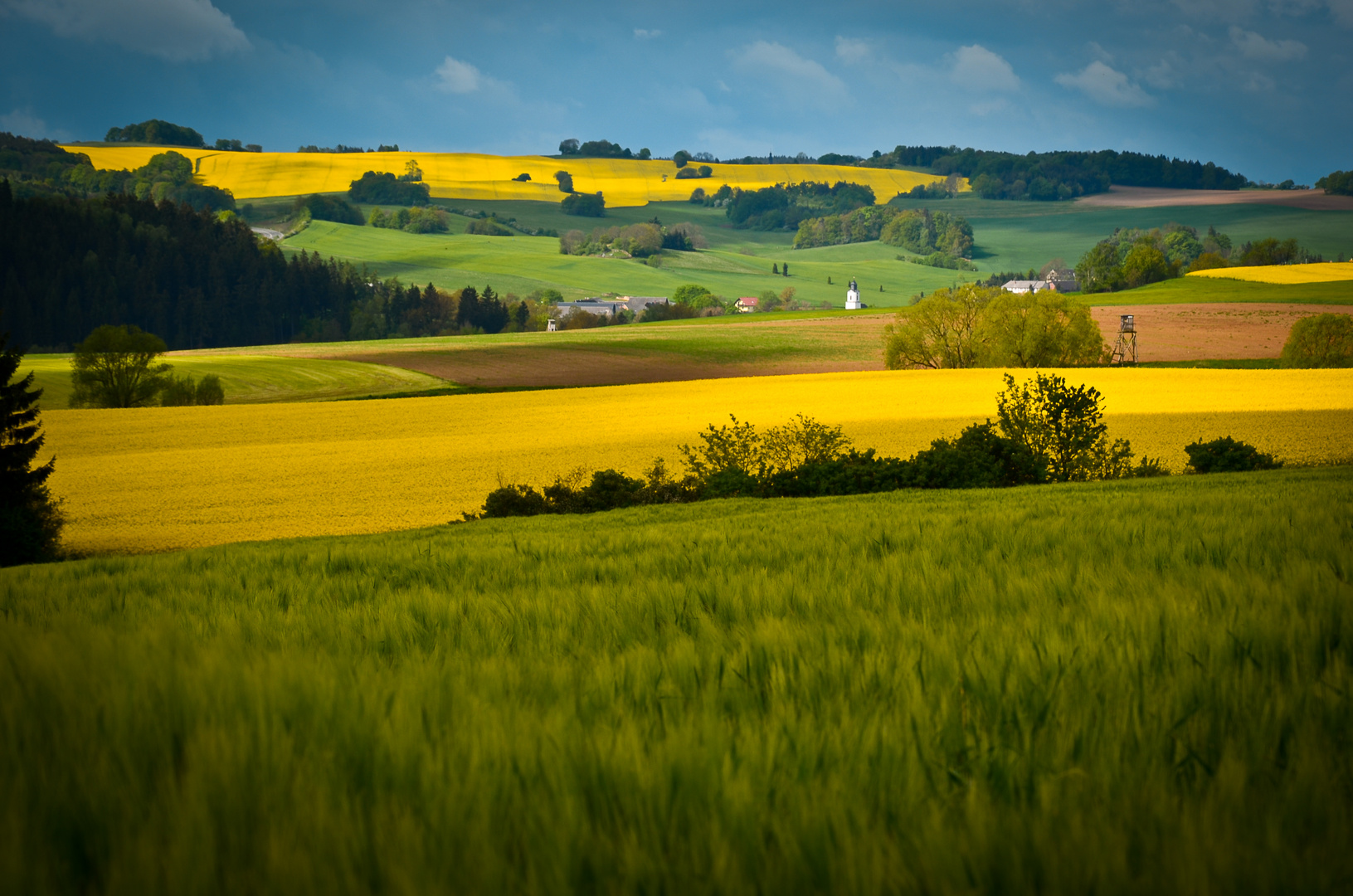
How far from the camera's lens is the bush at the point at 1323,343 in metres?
60.7

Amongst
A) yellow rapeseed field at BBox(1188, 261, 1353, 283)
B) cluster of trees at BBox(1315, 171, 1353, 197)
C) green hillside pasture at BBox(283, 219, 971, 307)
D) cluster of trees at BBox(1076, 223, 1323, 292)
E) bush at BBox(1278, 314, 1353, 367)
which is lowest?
bush at BBox(1278, 314, 1353, 367)

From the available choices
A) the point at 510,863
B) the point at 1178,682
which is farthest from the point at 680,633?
the point at 510,863

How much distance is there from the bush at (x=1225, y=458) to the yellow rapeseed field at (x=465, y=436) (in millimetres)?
6616

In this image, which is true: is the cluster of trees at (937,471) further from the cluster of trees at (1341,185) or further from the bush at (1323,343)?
the cluster of trees at (1341,185)

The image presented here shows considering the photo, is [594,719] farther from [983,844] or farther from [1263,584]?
[1263,584]

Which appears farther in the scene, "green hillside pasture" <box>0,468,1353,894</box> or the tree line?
the tree line

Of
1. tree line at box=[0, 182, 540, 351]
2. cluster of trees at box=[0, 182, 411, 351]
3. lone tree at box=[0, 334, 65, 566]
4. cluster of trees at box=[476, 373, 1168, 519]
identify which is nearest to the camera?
cluster of trees at box=[476, 373, 1168, 519]

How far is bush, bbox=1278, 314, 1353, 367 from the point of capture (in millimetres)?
60688

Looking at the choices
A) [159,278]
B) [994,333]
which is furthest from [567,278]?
[994,333]

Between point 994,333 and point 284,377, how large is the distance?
60352 mm

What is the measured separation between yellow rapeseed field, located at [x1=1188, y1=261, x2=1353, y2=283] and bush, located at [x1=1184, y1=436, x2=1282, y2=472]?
10269 cm

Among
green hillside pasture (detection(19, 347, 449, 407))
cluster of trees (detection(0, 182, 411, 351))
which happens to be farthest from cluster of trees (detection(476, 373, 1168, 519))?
cluster of trees (detection(0, 182, 411, 351))

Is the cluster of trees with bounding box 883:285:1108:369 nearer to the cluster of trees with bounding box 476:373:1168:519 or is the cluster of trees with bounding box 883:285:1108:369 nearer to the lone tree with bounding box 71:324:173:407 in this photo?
the cluster of trees with bounding box 476:373:1168:519

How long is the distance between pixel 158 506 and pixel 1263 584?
35.6 meters
